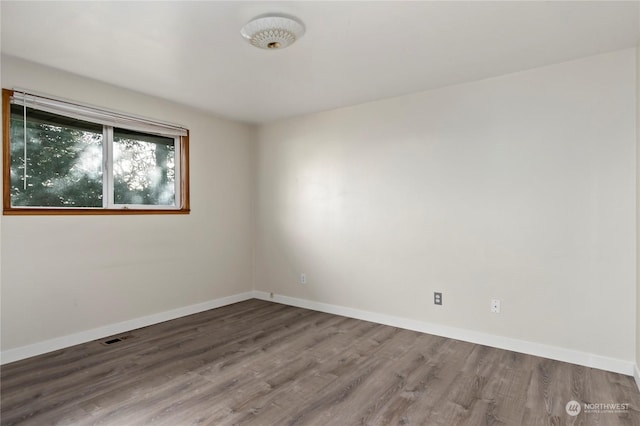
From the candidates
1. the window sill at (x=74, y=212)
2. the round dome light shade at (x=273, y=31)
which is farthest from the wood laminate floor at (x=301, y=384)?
the round dome light shade at (x=273, y=31)

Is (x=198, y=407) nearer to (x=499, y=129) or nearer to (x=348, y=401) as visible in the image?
(x=348, y=401)

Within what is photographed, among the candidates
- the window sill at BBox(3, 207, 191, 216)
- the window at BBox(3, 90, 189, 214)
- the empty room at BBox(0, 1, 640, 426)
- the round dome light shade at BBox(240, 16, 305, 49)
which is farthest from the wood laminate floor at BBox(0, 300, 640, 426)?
the round dome light shade at BBox(240, 16, 305, 49)

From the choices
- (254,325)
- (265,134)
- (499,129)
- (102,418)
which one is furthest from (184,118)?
(499,129)

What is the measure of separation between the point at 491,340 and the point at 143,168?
378 cm

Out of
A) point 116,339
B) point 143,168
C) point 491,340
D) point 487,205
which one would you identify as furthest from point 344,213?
point 116,339

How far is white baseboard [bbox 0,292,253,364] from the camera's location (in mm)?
2734

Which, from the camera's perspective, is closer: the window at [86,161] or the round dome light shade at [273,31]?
the round dome light shade at [273,31]

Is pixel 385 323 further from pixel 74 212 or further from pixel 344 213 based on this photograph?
pixel 74 212

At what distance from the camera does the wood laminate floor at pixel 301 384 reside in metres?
2.00

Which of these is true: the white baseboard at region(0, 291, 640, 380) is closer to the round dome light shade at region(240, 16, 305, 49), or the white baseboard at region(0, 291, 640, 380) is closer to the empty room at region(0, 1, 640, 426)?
the empty room at region(0, 1, 640, 426)

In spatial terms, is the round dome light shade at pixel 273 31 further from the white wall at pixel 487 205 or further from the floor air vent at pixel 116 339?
the floor air vent at pixel 116 339

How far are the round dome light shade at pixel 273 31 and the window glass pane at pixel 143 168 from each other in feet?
6.44

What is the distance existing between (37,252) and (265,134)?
2.83m

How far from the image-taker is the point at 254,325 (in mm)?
3648
